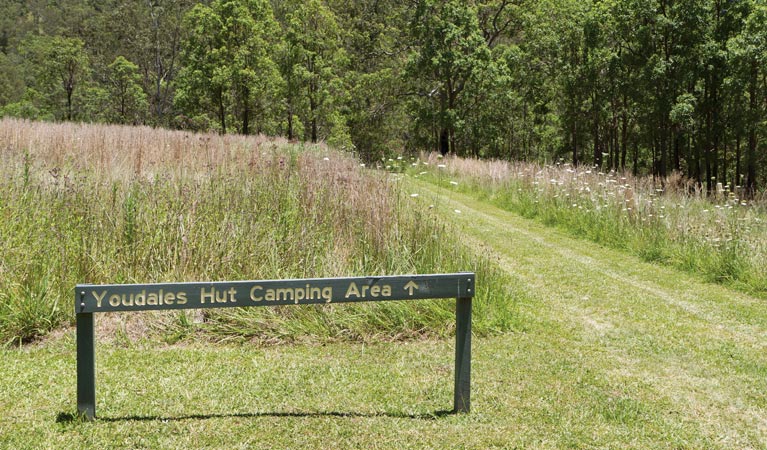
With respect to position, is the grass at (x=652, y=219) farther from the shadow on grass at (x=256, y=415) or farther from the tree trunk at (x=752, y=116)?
the tree trunk at (x=752, y=116)

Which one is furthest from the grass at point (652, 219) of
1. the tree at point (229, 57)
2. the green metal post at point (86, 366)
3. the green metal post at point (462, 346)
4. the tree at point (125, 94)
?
the tree at point (125, 94)

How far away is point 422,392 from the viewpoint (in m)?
4.18

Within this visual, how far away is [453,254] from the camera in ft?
20.6

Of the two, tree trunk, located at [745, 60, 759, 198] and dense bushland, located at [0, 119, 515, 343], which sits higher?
tree trunk, located at [745, 60, 759, 198]

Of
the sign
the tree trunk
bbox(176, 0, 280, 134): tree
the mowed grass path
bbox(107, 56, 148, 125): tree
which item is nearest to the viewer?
the sign

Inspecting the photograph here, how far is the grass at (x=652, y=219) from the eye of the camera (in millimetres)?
7730

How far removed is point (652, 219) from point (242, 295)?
8.05 meters

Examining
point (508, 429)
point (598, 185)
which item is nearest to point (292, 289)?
point (508, 429)

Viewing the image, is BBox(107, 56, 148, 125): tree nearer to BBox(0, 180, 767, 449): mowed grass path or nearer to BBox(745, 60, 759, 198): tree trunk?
BBox(745, 60, 759, 198): tree trunk

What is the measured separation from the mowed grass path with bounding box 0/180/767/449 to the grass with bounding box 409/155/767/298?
2004mm

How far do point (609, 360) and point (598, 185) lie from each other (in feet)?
25.8

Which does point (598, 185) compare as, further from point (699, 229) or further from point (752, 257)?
point (752, 257)

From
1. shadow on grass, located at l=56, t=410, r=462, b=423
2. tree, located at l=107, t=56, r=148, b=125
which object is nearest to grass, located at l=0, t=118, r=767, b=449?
shadow on grass, located at l=56, t=410, r=462, b=423

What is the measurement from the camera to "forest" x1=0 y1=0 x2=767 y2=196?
85.4 ft
